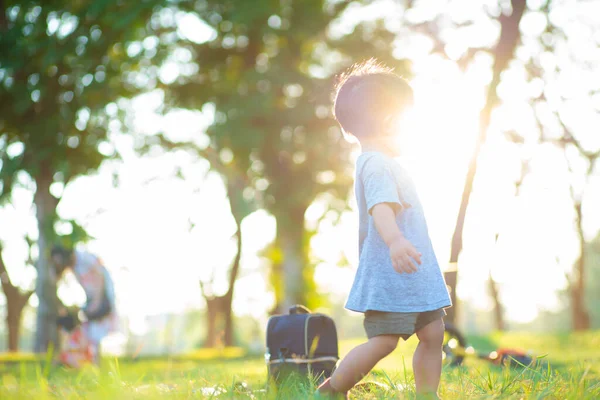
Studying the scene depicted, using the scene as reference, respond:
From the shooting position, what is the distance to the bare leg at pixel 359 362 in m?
3.27

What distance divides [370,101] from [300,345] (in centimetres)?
175

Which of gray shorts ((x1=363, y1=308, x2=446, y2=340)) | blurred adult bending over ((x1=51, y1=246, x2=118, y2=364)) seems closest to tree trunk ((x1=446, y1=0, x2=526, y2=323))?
gray shorts ((x1=363, y1=308, x2=446, y2=340))

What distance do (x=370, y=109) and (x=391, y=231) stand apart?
683mm

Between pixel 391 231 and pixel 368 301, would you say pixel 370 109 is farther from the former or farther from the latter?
pixel 368 301

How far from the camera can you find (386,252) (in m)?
3.45

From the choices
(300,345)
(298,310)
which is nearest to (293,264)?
(298,310)

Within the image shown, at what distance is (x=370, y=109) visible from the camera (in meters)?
3.60

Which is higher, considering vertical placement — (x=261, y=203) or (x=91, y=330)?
(x=261, y=203)

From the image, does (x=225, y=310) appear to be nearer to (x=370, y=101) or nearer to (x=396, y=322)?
(x=370, y=101)

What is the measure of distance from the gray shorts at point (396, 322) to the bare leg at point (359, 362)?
0.04 meters

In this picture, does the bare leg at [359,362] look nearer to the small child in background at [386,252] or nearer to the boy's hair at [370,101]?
the small child in background at [386,252]

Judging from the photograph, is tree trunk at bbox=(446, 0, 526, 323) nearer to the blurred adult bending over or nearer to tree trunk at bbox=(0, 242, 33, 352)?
the blurred adult bending over

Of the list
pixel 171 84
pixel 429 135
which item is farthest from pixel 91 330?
pixel 171 84

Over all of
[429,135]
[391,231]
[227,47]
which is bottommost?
[391,231]
